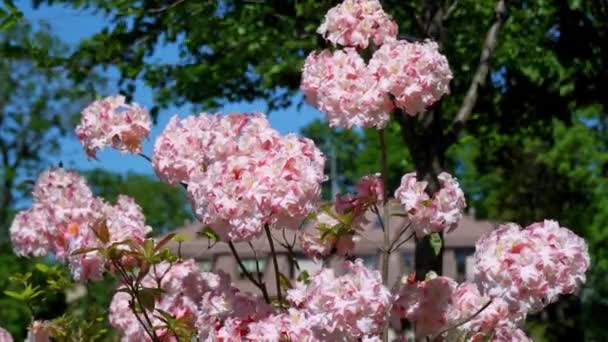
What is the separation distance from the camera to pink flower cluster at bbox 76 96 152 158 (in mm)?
3865

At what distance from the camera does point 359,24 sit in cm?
384

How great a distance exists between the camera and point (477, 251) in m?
3.27

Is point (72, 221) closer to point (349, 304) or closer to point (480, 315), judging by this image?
point (349, 304)

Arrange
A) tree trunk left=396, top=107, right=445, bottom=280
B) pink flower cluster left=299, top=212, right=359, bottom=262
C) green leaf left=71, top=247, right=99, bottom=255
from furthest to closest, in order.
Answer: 1. tree trunk left=396, top=107, right=445, bottom=280
2. pink flower cluster left=299, top=212, right=359, bottom=262
3. green leaf left=71, top=247, right=99, bottom=255

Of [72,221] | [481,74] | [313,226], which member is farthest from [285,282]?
[481,74]

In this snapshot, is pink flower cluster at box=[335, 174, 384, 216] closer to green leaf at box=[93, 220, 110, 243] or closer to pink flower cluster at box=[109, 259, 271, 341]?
pink flower cluster at box=[109, 259, 271, 341]

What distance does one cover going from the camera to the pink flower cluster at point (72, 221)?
370cm

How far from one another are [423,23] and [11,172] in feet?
70.3

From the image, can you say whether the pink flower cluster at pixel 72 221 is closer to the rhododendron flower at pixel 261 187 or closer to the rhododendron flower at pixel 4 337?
the rhododendron flower at pixel 4 337

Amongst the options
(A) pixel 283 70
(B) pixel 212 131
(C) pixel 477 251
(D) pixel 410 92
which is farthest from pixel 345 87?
(A) pixel 283 70

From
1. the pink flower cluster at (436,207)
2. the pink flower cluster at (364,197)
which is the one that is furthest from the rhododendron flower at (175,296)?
the pink flower cluster at (436,207)

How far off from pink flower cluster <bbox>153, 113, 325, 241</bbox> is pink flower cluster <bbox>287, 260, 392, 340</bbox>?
24 centimetres

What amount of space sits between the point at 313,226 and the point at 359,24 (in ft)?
2.65

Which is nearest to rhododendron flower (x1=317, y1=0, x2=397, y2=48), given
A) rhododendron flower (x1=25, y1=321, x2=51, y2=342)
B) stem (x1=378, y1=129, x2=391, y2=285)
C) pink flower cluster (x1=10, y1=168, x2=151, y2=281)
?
stem (x1=378, y1=129, x2=391, y2=285)
